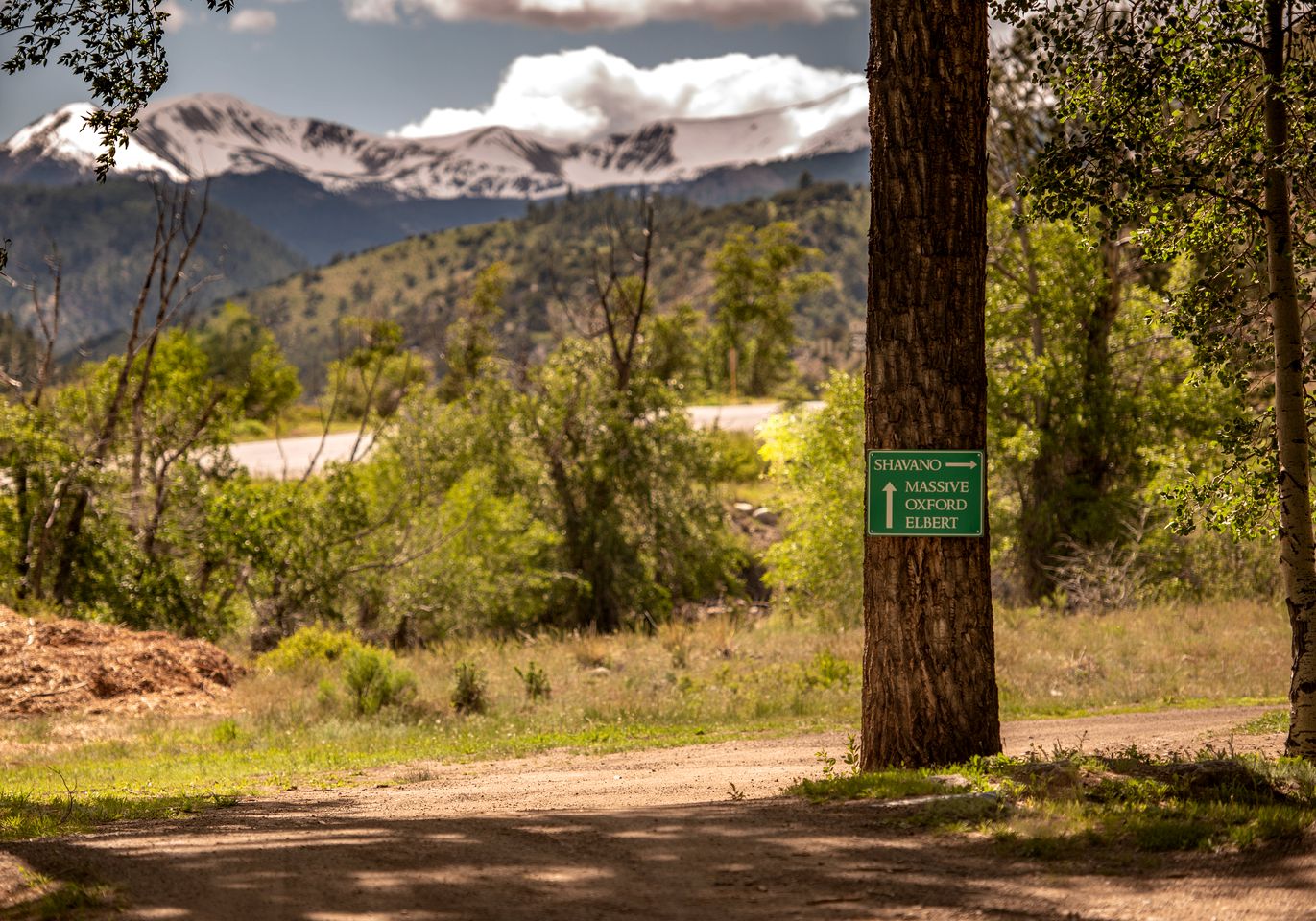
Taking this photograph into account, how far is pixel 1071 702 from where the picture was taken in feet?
40.5

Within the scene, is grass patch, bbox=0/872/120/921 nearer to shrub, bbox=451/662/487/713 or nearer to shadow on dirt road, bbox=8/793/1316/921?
shadow on dirt road, bbox=8/793/1316/921

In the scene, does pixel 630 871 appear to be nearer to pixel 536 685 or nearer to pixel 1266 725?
pixel 1266 725

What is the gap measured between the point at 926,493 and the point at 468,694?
7.73 meters

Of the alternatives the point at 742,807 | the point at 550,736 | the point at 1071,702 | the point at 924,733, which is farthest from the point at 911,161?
the point at 1071,702

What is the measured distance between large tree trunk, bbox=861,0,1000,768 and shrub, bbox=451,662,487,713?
699cm

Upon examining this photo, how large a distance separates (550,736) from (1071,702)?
5.54m

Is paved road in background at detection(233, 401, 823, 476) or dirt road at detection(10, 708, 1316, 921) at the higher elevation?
paved road in background at detection(233, 401, 823, 476)

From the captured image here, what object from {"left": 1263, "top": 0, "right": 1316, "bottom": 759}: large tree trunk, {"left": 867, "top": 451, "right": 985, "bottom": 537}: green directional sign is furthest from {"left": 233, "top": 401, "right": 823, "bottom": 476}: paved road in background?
{"left": 867, "top": 451, "right": 985, "bottom": 537}: green directional sign

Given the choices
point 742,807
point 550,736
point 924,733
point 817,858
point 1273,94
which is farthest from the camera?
point 550,736

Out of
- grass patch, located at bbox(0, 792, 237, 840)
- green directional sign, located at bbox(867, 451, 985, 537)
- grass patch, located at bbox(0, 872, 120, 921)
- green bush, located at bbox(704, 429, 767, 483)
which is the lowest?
grass patch, located at bbox(0, 792, 237, 840)

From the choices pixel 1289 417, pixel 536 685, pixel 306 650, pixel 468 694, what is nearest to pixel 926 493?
pixel 1289 417

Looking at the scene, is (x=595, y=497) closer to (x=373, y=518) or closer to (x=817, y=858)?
(x=373, y=518)

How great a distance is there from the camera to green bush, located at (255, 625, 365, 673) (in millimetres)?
15992

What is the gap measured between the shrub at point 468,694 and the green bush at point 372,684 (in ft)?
2.16
